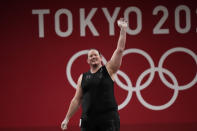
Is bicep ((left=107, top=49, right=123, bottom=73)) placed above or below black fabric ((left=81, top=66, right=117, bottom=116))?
above

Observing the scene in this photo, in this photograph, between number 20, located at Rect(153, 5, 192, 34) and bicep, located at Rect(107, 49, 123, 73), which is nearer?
bicep, located at Rect(107, 49, 123, 73)

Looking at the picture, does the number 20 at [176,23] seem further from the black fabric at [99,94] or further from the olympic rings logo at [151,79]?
the black fabric at [99,94]

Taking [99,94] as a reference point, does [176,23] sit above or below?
above

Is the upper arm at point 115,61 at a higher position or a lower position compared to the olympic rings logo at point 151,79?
higher

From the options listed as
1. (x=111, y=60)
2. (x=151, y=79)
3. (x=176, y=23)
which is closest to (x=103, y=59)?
(x=151, y=79)

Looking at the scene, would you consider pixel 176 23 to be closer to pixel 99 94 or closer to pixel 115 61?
pixel 115 61

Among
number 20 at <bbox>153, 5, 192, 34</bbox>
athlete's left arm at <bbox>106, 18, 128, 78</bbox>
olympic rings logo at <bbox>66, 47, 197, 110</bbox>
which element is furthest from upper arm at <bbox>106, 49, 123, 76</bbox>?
number 20 at <bbox>153, 5, 192, 34</bbox>

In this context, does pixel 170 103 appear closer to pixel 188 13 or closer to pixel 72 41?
pixel 188 13

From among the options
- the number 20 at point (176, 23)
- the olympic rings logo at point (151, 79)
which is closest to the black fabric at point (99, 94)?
the olympic rings logo at point (151, 79)

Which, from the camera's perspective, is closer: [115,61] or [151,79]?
[115,61]

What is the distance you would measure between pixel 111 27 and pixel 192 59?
4.46 feet

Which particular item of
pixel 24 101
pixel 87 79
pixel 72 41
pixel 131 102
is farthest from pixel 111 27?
pixel 87 79

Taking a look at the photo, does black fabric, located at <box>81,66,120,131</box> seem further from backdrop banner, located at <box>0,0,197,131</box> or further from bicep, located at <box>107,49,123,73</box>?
backdrop banner, located at <box>0,0,197,131</box>

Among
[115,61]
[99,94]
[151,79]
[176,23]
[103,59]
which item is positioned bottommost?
[151,79]
